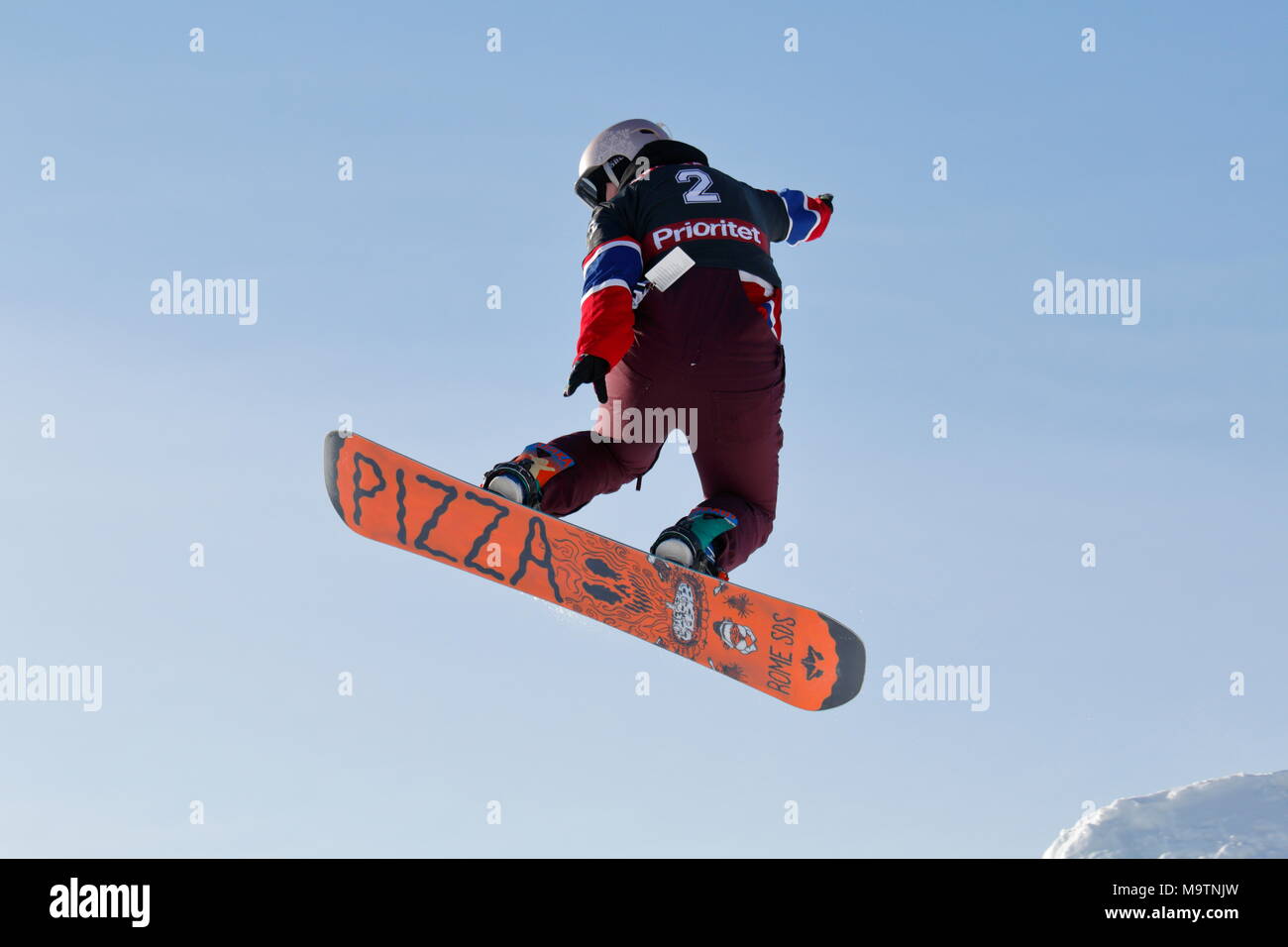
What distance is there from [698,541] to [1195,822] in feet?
454

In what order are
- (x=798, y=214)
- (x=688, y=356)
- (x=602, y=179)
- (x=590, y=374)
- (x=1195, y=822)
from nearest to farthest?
(x=590, y=374)
(x=688, y=356)
(x=602, y=179)
(x=798, y=214)
(x=1195, y=822)

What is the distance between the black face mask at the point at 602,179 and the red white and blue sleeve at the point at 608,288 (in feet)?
1.81

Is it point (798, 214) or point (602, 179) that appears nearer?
point (602, 179)

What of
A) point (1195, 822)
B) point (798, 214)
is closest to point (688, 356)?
point (798, 214)

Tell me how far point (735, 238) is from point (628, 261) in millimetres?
830

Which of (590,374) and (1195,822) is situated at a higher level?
(590,374)

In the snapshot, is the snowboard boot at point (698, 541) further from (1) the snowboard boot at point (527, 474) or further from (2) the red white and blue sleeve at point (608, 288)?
(2) the red white and blue sleeve at point (608, 288)

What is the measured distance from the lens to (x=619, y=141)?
28.5ft

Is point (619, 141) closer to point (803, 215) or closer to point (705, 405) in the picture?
point (803, 215)

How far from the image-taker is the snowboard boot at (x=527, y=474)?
8.16 meters

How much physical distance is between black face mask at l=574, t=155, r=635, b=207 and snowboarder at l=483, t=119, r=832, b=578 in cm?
2

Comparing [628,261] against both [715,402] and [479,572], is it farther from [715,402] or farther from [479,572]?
[479,572]

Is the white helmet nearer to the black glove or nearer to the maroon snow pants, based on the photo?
the maroon snow pants

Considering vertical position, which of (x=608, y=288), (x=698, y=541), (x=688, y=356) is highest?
(x=608, y=288)
